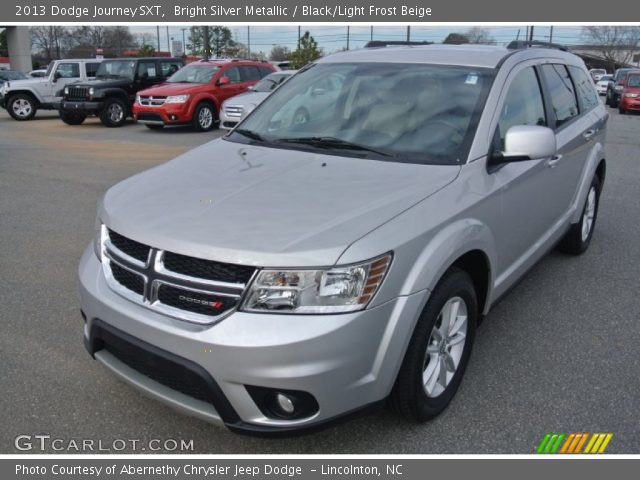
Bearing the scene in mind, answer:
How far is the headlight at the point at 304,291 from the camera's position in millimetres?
2373

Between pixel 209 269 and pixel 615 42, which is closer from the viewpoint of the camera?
pixel 209 269

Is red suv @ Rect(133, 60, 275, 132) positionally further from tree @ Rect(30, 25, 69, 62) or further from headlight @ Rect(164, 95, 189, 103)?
tree @ Rect(30, 25, 69, 62)

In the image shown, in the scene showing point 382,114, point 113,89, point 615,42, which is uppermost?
point 615,42

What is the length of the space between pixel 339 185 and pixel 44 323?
233 cm

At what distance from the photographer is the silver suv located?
2.38 m

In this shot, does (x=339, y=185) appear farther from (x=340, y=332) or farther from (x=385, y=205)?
(x=340, y=332)

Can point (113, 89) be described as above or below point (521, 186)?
below

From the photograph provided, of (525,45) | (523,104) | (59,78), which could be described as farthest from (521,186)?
(59,78)

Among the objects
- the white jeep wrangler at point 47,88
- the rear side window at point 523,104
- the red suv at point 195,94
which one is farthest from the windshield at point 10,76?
the rear side window at point 523,104

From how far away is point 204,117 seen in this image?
1605cm

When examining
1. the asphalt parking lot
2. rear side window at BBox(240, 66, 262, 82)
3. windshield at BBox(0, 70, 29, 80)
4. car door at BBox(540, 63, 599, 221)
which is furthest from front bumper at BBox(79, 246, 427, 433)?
windshield at BBox(0, 70, 29, 80)

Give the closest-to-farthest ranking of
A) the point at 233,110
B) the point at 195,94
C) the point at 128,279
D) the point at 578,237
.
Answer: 1. the point at 128,279
2. the point at 578,237
3. the point at 233,110
4. the point at 195,94

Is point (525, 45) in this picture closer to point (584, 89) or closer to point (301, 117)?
point (584, 89)

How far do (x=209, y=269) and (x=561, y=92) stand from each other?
11.1ft
